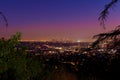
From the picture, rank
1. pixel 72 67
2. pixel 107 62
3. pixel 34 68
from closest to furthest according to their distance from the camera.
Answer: pixel 34 68 → pixel 107 62 → pixel 72 67

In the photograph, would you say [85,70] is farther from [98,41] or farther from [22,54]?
[22,54]

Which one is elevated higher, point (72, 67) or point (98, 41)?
point (98, 41)

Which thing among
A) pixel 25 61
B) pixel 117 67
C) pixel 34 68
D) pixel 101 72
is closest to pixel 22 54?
pixel 25 61

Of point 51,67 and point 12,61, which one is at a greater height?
point 12,61

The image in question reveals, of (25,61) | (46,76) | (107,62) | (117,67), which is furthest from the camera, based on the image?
(107,62)

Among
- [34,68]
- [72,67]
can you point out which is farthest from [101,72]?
[34,68]

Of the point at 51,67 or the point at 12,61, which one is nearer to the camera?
the point at 12,61

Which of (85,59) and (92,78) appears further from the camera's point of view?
(85,59)
